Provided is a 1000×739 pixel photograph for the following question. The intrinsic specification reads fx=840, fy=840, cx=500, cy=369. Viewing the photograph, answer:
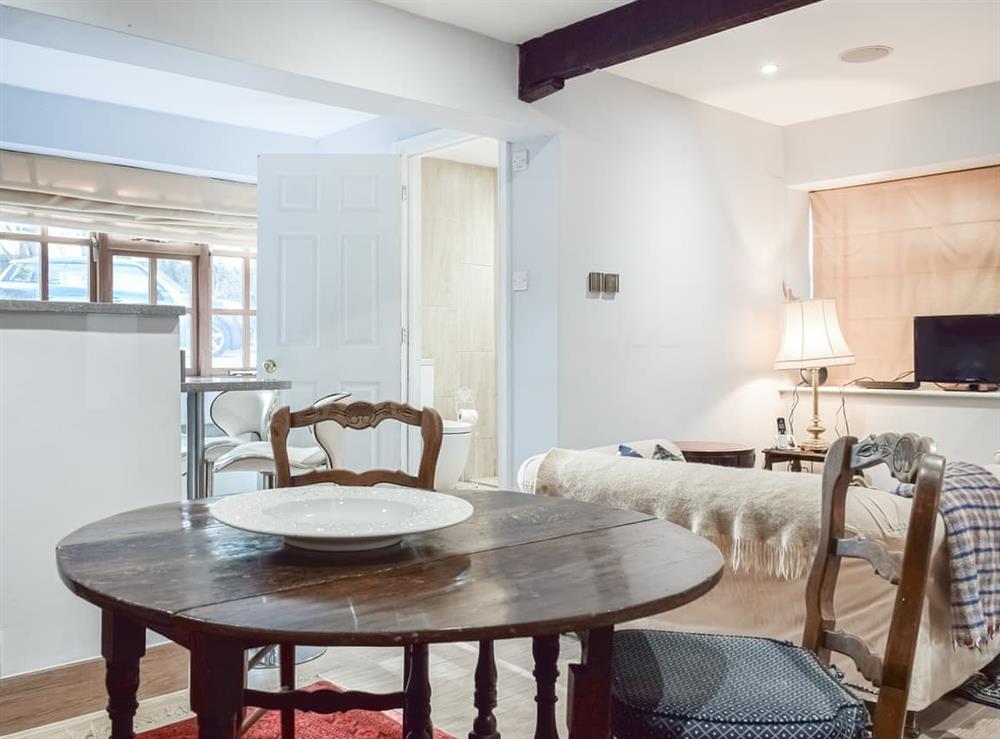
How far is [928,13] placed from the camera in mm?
3615

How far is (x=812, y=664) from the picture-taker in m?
1.49

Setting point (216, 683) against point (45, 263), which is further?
point (45, 263)

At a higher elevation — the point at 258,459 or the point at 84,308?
the point at 84,308

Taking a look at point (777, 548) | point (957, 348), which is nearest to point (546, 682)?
point (777, 548)

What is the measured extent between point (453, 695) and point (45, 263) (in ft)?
14.6

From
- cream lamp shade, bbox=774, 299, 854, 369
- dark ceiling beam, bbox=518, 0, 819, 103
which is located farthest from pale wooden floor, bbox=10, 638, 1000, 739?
cream lamp shade, bbox=774, 299, 854, 369

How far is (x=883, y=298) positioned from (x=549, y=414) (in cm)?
249

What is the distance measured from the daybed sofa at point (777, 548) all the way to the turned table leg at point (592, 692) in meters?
1.16

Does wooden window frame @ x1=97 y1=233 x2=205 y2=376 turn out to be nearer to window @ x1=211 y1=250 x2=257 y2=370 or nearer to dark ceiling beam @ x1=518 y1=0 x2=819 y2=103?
window @ x1=211 y1=250 x2=257 y2=370

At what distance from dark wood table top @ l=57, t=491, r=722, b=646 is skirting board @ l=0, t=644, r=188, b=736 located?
116 centimetres

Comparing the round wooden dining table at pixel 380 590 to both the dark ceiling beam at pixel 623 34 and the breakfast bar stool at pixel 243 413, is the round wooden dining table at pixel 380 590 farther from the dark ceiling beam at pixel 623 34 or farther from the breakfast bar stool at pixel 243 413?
the breakfast bar stool at pixel 243 413

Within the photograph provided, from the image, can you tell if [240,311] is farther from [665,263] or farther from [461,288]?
[665,263]

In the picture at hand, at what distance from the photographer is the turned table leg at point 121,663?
4.58 feet

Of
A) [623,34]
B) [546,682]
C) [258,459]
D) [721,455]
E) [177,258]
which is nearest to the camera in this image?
[546,682]
